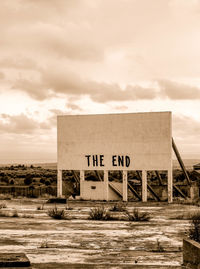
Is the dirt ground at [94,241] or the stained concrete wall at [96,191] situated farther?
the stained concrete wall at [96,191]

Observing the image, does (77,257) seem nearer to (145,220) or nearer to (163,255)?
(163,255)

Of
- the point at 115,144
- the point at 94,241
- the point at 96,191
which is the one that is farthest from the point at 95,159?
the point at 94,241

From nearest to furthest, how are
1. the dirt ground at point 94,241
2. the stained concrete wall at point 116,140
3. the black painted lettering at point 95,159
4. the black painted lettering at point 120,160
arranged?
the dirt ground at point 94,241, the stained concrete wall at point 116,140, the black painted lettering at point 120,160, the black painted lettering at point 95,159

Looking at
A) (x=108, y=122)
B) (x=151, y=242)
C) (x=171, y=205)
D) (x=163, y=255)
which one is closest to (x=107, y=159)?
(x=108, y=122)

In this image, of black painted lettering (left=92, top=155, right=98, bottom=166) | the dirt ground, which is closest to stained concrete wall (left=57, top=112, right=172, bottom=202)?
black painted lettering (left=92, top=155, right=98, bottom=166)

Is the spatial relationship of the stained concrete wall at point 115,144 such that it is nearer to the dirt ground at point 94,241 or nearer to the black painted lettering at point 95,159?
the black painted lettering at point 95,159

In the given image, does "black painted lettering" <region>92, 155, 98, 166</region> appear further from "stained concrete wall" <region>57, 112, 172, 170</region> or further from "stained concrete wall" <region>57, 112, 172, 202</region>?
"stained concrete wall" <region>57, 112, 172, 170</region>

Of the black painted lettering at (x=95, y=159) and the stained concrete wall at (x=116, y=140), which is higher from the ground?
the stained concrete wall at (x=116, y=140)

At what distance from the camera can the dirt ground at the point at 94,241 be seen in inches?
471

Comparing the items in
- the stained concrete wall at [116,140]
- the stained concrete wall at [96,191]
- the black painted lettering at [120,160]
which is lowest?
the stained concrete wall at [96,191]

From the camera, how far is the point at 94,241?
1539 centimetres

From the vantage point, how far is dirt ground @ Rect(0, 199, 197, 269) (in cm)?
1197

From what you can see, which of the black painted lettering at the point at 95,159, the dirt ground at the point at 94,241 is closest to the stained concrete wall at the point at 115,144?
the black painted lettering at the point at 95,159

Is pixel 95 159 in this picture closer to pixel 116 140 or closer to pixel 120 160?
pixel 120 160
